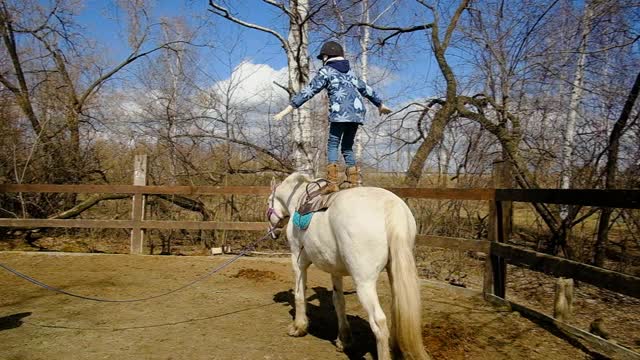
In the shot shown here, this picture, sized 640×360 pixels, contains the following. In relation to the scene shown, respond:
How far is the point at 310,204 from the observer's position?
4.31 m

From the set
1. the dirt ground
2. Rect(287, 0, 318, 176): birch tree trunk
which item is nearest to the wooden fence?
the dirt ground

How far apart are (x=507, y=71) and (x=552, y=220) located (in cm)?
311

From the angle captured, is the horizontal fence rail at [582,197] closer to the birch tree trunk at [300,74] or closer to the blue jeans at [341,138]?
the blue jeans at [341,138]

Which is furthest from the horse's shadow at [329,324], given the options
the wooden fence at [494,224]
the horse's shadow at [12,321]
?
the horse's shadow at [12,321]

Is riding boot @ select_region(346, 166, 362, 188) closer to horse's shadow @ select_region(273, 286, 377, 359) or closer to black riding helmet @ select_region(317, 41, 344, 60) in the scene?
black riding helmet @ select_region(317, 41, 344, 60)

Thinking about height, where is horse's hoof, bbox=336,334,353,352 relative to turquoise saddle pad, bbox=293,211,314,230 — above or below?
below

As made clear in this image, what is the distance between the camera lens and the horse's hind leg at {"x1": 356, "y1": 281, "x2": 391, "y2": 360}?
11.1 feet

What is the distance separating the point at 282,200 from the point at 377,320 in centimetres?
217

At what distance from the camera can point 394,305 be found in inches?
134

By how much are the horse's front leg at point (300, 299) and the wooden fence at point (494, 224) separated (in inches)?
98.3

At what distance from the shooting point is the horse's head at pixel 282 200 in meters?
5.07

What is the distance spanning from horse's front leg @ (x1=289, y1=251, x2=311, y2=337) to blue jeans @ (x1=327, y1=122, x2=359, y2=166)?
3.66 ft

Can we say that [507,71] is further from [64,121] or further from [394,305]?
[64,121]

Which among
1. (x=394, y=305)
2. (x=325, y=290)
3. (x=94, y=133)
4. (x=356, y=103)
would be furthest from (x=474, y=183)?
(x=94, y=133)
